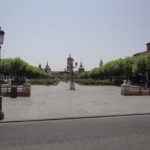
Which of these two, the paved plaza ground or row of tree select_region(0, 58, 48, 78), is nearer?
the paved plaza ground

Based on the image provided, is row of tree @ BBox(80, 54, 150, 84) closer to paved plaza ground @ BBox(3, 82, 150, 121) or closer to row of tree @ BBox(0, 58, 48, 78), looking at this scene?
row of tree @ BBox(0, 58, 48, 78)

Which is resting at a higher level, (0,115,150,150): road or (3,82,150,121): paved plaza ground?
(3,82,150,121): paved plaza ground

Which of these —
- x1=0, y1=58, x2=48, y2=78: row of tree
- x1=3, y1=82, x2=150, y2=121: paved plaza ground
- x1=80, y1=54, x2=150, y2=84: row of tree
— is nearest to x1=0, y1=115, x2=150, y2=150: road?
x1=3, y1=82, x2=150, y2=121: paved plaza ground

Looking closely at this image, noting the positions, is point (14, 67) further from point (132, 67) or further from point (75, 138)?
point (75, 138)

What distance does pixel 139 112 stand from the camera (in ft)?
55.5

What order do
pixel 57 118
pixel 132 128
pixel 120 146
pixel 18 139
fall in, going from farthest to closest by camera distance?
pixel 57 118
pixel 132 128
pixel 18 139
pixel 120 146

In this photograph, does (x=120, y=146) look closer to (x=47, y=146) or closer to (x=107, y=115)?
(x=47, y=146)

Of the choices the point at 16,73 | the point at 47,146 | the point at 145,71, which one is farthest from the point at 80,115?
the point at 16,73

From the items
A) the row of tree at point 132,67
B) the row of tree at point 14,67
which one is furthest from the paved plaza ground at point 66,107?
the row of tree at point 14,67

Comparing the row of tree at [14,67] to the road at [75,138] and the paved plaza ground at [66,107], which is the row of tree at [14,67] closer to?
the paved plaza ground at [66,107]

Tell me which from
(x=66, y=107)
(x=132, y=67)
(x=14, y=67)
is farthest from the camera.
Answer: (x=14, y=67)

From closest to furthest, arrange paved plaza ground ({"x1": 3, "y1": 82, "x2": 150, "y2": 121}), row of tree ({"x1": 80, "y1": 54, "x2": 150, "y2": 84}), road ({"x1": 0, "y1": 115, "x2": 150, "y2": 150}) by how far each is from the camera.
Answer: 1. road ({"x1": 0, "y1": 115, "x2": 150, "y2": 150})
2. paved plaza ground ({"x1": 3, "y1": 82, "x2": 150, "y2": 121})
3. row of tree ({"x1": 80, "y1": 54, "x2": 150, "y2": 84})

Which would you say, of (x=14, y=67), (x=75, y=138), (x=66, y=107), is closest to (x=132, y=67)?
(x=14, y=67)

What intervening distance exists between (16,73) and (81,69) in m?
87.2
